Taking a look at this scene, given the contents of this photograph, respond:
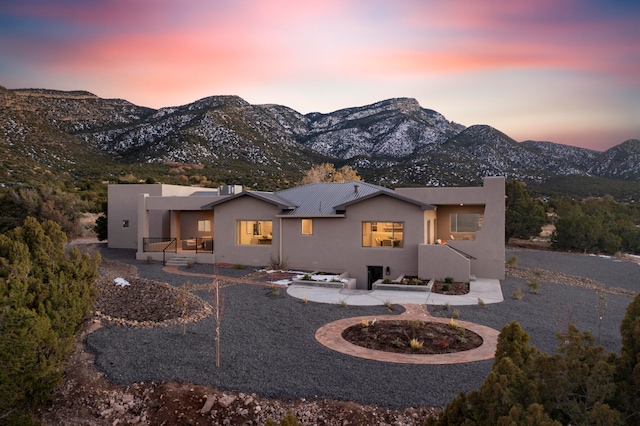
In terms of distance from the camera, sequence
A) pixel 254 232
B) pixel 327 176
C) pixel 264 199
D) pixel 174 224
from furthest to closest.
Result: pixel 327 176
pixel 174 224
pixel 254 232
pixel 264 199

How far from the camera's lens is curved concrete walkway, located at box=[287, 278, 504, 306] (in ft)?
49.3

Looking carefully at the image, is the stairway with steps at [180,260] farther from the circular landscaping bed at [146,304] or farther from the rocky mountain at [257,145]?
the rocky mountain at [257,145]

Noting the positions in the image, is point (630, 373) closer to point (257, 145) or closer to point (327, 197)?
point (327, 197)

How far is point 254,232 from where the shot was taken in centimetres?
2470

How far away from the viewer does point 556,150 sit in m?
79.3

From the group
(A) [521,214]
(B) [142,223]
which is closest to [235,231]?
(B) [142,223]

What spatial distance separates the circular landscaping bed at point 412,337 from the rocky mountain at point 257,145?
130 feet

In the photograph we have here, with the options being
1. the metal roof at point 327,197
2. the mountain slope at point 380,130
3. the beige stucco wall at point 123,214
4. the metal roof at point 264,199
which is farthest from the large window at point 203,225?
the mountain slope at point 380,130

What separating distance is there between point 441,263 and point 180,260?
543 inches

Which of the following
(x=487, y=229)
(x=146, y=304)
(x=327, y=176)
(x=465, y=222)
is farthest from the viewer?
(x=327, y=176)

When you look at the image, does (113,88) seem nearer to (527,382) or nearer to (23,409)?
(23,409)

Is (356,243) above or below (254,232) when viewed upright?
below

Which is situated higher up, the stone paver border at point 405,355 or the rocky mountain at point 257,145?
the rocky mountain at point 257,145

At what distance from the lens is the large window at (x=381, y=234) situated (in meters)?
21.2
